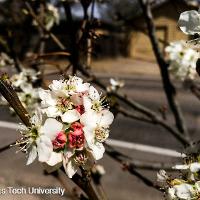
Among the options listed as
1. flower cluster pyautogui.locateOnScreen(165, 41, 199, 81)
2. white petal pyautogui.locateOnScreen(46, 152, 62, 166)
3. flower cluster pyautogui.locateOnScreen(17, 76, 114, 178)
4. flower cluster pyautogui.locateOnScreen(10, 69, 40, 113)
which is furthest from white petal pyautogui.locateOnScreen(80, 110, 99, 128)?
flower cluster pyautogui.locateOnScreen(165, 41, 199, 81)

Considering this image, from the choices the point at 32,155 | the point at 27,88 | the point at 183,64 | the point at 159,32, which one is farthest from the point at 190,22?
the point at 159,32

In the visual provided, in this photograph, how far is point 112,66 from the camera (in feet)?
89.7

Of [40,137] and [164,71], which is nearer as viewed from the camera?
[40,137]

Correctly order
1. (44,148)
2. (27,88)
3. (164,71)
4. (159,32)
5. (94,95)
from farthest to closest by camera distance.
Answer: (159,32), (164,71), (27,88), (94,95), (44,148)

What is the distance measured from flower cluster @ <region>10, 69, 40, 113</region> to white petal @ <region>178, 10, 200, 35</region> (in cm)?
129

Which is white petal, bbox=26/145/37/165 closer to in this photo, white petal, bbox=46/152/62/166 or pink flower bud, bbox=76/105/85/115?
white petal, bbox=46/152/62/166

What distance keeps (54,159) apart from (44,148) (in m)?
0.04

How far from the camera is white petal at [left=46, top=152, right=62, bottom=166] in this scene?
1118mm

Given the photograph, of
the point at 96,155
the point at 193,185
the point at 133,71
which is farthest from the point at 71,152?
the point at 133,71

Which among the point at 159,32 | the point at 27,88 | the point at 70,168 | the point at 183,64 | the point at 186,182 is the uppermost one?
the point at 70,168

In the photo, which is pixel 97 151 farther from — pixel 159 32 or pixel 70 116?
pixel 159 32

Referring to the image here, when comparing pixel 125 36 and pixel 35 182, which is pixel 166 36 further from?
pixel 35 182

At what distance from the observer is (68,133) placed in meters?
1.16

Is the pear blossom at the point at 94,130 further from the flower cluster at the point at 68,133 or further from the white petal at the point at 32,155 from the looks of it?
the white petal at the point at 32,155
